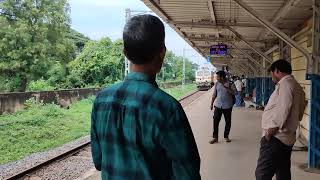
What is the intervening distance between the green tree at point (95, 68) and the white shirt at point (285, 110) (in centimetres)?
3523

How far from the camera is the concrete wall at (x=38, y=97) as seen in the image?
65.9 ft

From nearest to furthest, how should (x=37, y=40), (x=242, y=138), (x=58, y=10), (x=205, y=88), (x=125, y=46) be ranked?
1. (x=125, y=46)
2. (x=242, y=138)
3. (x=37, y=40)
4. (x=58, y=10)
5. (x=205, y=88)

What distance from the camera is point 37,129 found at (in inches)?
671

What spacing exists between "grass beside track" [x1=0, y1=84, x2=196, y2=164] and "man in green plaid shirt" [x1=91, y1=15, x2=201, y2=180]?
10005 mm

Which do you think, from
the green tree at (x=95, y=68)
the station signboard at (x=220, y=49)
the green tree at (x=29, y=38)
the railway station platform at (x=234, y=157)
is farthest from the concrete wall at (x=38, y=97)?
the green tree at (x=95, y=68)

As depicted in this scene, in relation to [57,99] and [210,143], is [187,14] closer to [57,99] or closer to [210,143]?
[210,143]

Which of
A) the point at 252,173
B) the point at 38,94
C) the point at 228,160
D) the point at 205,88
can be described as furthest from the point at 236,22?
the point at 205,88

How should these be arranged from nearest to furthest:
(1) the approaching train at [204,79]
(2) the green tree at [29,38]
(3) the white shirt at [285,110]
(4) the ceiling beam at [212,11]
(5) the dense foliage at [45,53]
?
(3) the white shirt at [285,110], (4) the ceiling beam at [212,11], (2) the green tree at [29,38], (5) the dense foliage at [45,53], (1) the approaching train at [204,79]

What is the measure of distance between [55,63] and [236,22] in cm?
2738

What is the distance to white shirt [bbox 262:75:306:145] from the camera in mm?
4934

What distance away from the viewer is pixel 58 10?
39.1m

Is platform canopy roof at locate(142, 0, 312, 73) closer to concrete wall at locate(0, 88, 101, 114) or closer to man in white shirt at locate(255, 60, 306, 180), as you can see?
man in white shirt at locate(255, 60, 306, 180)

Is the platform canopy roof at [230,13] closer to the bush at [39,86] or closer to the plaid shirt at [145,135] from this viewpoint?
the plaid shirt at [145,135]

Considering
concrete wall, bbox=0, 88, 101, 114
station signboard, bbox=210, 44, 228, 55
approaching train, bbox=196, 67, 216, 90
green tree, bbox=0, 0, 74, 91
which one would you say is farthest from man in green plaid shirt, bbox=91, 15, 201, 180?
approaching train, bbox=196, 67, 216, 90
